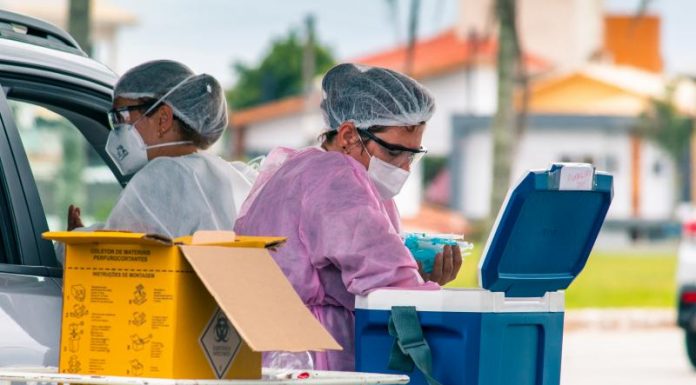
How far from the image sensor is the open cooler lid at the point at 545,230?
160 inches

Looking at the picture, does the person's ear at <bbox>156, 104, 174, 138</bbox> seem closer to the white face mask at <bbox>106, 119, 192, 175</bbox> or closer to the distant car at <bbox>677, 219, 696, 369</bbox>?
the white face mask at <bbox>106, 119, 192, 175</bbox>

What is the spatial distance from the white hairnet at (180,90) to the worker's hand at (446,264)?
0.77m

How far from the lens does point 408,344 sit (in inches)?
161

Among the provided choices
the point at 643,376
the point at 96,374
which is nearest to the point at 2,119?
the point at 96,374

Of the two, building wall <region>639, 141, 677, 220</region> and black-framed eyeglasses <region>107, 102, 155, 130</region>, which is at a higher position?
building wall <region>639, 141, 677, 220</region>

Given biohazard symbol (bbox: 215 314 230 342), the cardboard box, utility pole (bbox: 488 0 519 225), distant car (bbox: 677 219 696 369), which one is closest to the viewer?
the cardboard box

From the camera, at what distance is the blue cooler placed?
407 cm

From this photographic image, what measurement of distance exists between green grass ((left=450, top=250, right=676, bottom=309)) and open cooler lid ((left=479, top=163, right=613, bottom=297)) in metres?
18.8

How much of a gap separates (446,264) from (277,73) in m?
87.0

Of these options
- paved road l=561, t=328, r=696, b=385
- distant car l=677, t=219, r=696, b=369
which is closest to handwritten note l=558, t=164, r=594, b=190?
distant car l=677, t=219, r=696, b=369

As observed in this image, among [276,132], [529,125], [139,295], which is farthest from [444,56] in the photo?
[139,295]

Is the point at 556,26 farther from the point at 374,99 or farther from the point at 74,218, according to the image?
the point at 374,99

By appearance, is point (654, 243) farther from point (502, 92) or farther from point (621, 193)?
point (502, 92)

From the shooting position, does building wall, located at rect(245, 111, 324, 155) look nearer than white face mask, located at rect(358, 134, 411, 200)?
No
